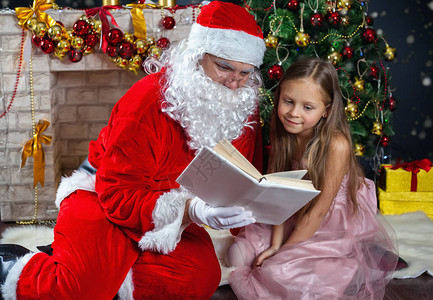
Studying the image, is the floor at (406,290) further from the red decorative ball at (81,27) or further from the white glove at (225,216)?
the red decorative ball at (81,27)

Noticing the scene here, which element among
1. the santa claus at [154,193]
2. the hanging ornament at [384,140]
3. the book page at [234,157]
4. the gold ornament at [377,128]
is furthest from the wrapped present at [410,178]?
the book page at [234,157]

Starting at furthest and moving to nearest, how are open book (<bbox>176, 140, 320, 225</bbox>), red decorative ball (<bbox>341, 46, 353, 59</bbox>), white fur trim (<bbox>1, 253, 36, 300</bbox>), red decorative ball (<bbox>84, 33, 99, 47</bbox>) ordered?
1. red decorative ball (<bbox>84, 33, 99, 47</bbox>)
2. red decorative ball (<bbox>341, 46, 353, 59</bbox>)
3. white fur trim (<bbox>1, 253, 36, 300</bbox>)
4. open book (<bbox>176, 140, 320, 225</bbox>)

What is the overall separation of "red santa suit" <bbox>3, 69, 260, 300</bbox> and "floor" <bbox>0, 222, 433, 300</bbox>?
9.1 inches

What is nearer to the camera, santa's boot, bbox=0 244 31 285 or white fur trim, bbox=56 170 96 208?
santa's boot, bbox=0 244 31 285

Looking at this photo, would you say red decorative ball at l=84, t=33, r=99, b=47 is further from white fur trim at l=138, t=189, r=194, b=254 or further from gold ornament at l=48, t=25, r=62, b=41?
white fur trim at l=138, t=189, r=194, b=254

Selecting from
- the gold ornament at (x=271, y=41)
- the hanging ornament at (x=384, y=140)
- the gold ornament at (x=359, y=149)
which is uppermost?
the gold ornament at (x=271, y=41)

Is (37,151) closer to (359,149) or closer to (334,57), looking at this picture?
(334,57)

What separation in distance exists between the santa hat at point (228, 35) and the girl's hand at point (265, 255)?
0.87 meters

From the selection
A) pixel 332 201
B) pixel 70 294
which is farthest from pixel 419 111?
pixel 70 294

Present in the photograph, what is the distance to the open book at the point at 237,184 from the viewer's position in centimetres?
159

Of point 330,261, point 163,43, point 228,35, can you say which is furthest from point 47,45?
point 330,261

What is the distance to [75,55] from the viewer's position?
3166 mm

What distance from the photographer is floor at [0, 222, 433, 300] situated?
7.70 feet

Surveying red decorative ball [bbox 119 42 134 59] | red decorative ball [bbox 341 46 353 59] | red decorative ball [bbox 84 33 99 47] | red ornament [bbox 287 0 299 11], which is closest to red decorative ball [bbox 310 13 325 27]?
red ornament [bbox 287 0 299 11]
